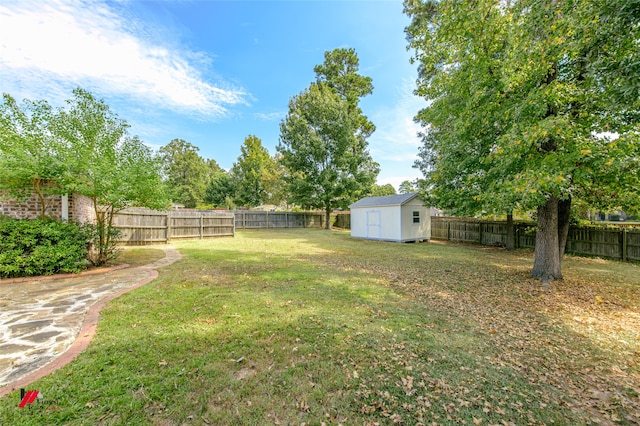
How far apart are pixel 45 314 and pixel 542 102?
914cm

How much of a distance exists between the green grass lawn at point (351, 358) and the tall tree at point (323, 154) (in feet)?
55.2

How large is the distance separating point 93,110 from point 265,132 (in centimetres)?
2505

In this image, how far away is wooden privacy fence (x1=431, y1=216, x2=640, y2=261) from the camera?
8.93 m

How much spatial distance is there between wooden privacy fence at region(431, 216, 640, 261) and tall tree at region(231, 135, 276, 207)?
22.6m

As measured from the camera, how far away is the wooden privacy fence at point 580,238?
8.93m

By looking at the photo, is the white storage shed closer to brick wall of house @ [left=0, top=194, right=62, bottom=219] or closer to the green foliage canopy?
the green foliage canopy

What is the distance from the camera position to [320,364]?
8.95ft

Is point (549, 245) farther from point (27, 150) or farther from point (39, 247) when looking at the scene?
point (27, 150)

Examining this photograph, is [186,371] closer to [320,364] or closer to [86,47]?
[320,364]

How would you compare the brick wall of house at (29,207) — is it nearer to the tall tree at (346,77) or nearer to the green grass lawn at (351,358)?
the green grass lawn at (351,358)

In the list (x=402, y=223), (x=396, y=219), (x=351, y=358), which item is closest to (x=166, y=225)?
(x=396, y=219)

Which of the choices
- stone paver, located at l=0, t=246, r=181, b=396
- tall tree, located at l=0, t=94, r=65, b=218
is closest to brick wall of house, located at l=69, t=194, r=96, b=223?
tall tree, located at l=0, t=94, r=65, b=218

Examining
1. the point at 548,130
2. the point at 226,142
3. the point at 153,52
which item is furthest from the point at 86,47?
the point at 226,142

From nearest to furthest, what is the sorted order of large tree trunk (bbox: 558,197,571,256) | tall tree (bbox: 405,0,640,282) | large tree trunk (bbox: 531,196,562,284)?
tall tree (bbox: 405,0,640,282) → large tree trunk (bbox: 531,196,562,284) → large tree trunk (bbox: 558,197,571,256)
